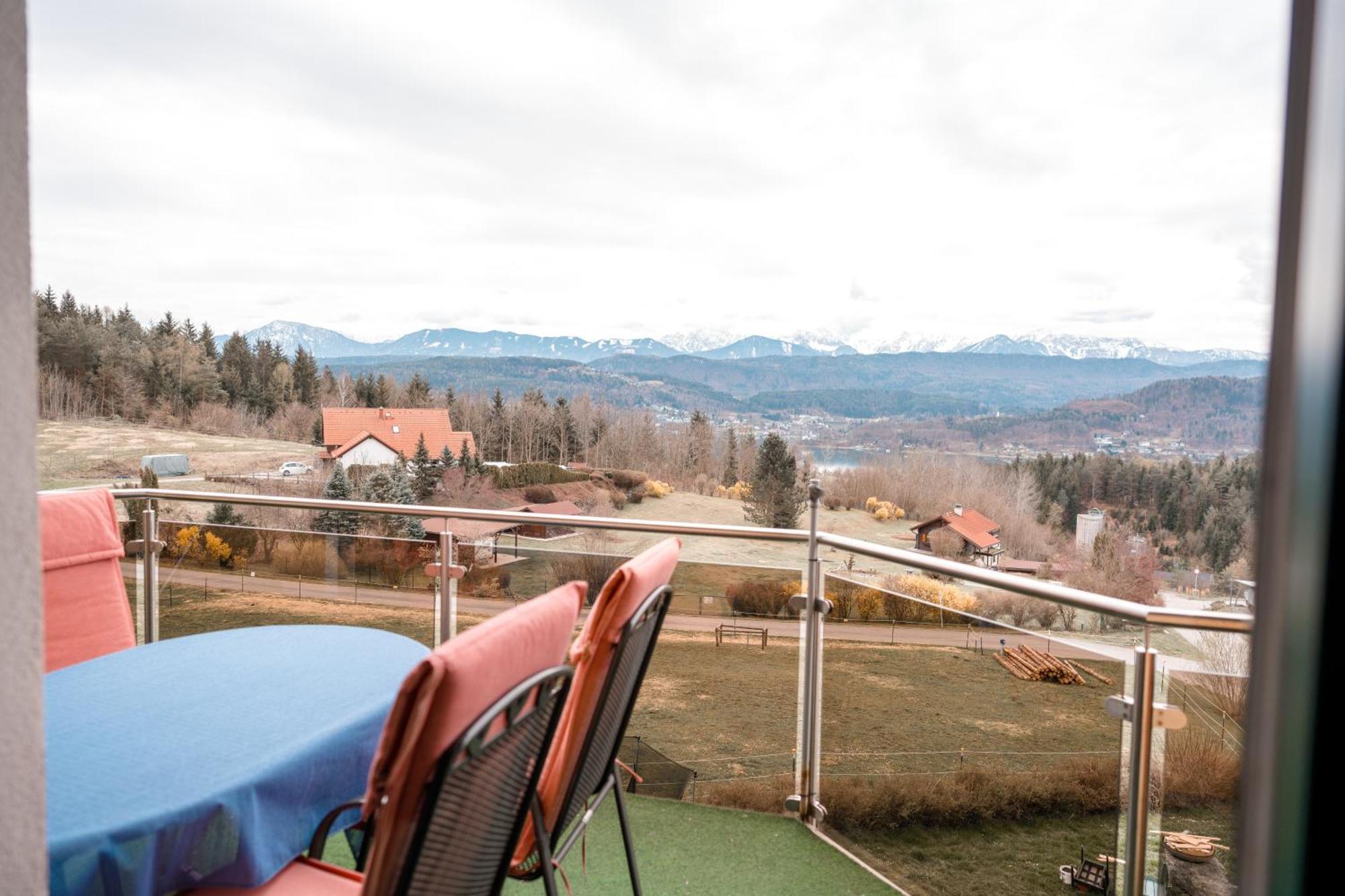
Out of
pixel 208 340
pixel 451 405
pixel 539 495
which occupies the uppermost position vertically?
pixel 208 340

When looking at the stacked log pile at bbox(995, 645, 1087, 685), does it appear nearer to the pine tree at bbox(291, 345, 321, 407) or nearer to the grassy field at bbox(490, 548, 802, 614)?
the grassy field at bbox(490, 548, 802, 614)

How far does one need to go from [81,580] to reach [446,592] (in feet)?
4.63

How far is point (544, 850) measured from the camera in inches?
66.7

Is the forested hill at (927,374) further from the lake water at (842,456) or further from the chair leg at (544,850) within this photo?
the chair leg at (544,850)

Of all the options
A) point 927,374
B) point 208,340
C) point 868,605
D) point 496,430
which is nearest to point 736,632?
point 868,605

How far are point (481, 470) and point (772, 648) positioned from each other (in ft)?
72.7

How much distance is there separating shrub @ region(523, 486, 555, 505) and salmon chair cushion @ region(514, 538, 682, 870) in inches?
904

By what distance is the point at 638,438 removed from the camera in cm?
2531

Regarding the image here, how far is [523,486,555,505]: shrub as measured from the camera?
80.7 feet

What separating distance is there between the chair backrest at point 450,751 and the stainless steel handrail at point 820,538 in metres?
1.27

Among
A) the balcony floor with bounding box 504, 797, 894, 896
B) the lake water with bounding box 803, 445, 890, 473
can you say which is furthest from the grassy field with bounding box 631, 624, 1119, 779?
the lake water with bounding box 803, 445, 890, 473

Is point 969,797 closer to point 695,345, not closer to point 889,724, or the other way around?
point 889,724

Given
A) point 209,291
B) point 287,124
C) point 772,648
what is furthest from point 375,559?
point 209,291

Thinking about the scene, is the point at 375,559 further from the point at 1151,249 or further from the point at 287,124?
the point at 1151,249
